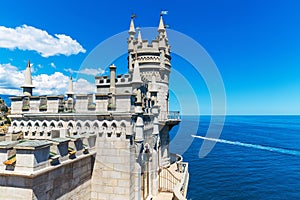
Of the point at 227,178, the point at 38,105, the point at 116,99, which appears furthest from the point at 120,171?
the point at 227,178

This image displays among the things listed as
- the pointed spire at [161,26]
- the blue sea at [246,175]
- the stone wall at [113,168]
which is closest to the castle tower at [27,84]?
the stone wall at [113,168]

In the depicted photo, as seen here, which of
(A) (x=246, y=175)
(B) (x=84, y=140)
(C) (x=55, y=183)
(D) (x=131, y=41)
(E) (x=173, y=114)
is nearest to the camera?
(C) (x=55, y=183)

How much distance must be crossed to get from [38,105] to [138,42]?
17845 mm

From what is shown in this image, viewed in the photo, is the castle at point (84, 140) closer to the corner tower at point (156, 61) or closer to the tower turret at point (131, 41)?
the corner tower at point (156, 61)

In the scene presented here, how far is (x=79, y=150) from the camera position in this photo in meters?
8.14

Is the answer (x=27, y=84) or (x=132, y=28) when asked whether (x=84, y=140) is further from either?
(x=132, y=28)

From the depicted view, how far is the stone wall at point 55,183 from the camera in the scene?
579cm

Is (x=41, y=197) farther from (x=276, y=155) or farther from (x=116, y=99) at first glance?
(x=276, y=155)

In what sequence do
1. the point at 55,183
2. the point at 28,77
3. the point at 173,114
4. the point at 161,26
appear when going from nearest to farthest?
the point at 55,183 → the point at 28,77 → the point at 173,114 → the point at 161,26

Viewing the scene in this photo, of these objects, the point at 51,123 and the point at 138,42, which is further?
the point at 138,42

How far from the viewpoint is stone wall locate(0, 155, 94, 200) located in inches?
228

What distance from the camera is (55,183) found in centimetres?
675

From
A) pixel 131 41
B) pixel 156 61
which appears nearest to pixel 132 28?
pixel 131 41

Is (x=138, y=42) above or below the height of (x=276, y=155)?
above
